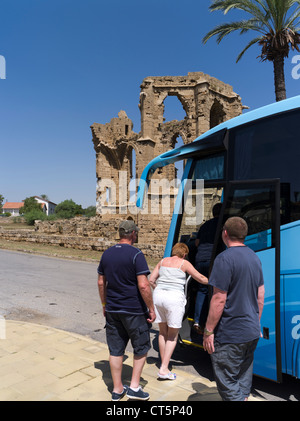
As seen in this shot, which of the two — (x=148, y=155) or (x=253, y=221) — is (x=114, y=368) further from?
(x=148, y=155)

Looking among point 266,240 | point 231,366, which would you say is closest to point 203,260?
point 266,240

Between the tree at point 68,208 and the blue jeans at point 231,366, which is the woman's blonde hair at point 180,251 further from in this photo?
the tree at point 68,208

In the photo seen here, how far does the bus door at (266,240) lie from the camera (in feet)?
10.8

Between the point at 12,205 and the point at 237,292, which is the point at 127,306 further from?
the point at 12,205

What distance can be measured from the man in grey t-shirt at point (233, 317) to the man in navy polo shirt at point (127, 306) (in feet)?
2.63

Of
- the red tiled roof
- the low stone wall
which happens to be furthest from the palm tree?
the red tiled roof

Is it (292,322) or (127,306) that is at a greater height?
(127,306)

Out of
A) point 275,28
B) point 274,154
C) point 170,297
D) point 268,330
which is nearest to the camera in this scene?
point 268,330

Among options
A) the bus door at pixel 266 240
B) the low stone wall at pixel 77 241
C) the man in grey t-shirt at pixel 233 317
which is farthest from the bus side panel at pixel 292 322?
the low stone wall at pixel 77 241

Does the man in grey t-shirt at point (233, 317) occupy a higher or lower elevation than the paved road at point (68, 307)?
higher

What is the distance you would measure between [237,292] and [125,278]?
1188 millimetres

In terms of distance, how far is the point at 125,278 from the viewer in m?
3.21

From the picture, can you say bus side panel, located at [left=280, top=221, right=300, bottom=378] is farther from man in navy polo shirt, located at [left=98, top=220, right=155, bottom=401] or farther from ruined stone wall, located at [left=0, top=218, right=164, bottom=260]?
ruined stone wall, located at [left=0, top=218, right=164, bottom=260]

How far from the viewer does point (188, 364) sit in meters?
4.49
